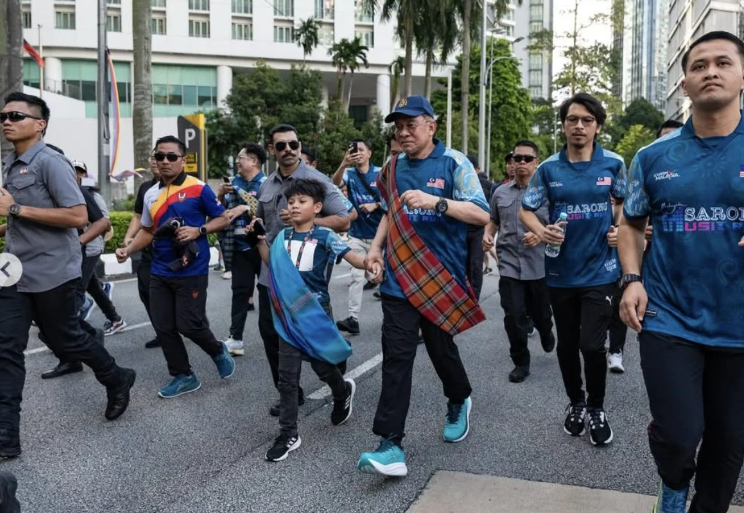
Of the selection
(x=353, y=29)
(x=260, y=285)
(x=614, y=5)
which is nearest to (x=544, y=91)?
(x=353, y=29)

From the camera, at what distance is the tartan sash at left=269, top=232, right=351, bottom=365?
4.32 meters

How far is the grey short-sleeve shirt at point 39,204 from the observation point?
14.6ft

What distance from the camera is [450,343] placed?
4219 millimetres

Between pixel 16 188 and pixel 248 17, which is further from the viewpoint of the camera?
pixel 248 17

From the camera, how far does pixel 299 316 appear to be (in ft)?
14.2

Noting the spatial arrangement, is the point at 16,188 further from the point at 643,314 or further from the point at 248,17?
the point at 248,17

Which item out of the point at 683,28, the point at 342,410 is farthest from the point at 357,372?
the point at 683,28

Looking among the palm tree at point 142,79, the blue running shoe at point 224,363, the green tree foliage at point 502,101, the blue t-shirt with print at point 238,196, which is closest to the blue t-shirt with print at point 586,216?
the blue running shoe at point 224,363

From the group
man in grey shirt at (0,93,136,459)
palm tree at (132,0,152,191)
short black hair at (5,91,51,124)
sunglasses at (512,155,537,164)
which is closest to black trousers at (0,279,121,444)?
man in grey shirt at (0,93,136,459)

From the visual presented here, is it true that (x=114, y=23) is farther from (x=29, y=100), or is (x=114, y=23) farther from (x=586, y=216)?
(x=586, y=216)

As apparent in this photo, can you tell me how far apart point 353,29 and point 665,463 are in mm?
58703

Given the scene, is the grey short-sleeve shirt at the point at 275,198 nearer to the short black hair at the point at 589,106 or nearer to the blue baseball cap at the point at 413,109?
the blue baseball cap at the point at 413,109

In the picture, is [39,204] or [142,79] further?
[142,79]

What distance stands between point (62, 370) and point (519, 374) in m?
3.97
